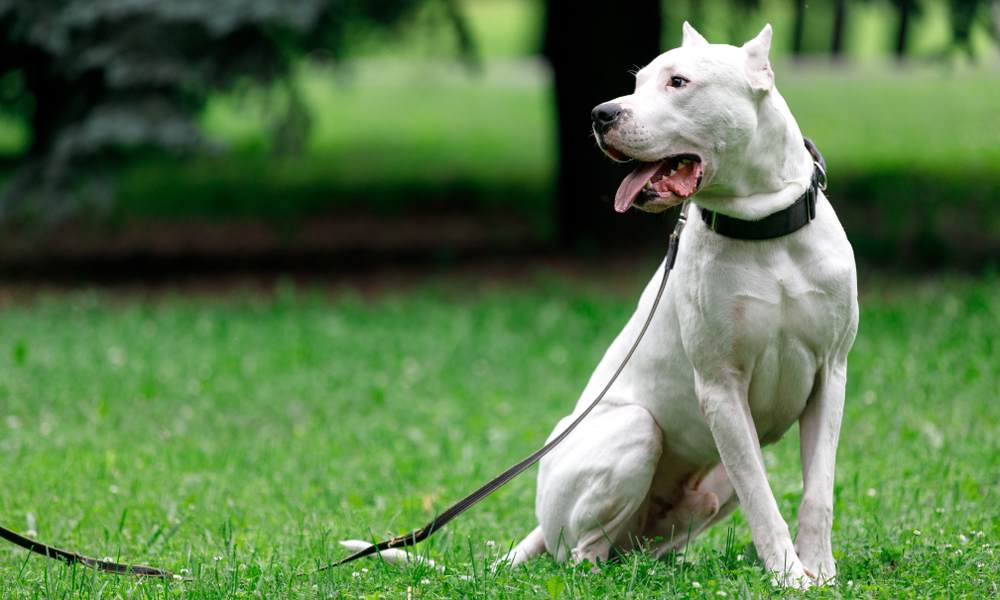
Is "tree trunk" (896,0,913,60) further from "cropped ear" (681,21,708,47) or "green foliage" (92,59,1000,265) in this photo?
"cropped ear" (681,21,708,47)

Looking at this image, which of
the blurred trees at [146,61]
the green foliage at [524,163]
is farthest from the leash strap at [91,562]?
the green foliage at [524,163]

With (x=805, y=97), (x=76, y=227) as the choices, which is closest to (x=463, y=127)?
(x=805, y=97)

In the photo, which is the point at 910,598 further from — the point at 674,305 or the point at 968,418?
the point at 968,418

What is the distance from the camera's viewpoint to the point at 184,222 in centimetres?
1730

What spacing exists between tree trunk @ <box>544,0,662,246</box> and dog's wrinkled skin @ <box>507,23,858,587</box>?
8.33 metres

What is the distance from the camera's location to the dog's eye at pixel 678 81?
3791 millimetres

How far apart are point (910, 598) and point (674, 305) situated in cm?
119

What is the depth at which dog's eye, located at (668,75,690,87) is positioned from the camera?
379cm

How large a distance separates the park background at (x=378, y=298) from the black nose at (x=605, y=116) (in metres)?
1.47

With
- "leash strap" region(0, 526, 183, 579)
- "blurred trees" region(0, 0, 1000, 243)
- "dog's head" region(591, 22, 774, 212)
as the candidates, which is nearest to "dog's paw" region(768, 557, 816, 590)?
"dog's head" region(591, 22, 774, 212)

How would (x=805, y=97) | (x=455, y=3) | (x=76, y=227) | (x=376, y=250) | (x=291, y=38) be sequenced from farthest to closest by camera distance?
(x=805, y=97)
(x=76, y=227)
(x=376, y=250)
(x=455, y=3)
(x=291, y=38)

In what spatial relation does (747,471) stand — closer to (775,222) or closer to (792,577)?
(792,577)

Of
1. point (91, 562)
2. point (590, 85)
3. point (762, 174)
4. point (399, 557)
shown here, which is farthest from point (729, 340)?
point (590, 85)

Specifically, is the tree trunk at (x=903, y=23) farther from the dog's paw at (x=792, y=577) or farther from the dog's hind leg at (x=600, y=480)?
the dog's paw at (x=792, y=577)
